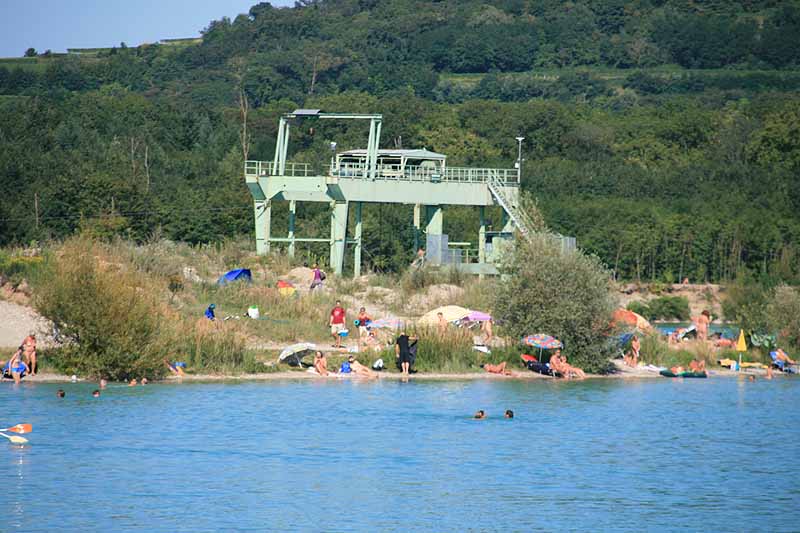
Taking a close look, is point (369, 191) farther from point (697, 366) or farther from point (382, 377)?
point (382, 377)

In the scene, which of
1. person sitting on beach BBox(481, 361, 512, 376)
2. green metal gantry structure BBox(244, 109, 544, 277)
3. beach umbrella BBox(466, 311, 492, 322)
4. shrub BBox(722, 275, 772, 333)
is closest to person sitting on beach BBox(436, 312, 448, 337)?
beach umbrella BBox(466, 311, 492, 322)

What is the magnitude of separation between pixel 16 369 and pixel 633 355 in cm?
1925

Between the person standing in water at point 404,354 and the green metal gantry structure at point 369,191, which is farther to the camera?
the green metal gantry structure at point 369,191

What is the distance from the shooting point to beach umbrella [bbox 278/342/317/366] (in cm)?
4103

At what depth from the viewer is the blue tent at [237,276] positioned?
52.7m

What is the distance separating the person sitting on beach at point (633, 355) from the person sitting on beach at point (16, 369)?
61.3 feet

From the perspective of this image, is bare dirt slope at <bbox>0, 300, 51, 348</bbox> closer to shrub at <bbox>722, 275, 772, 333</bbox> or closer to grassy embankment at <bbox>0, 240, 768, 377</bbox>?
grassy embankment at <bbox>0, 240, 768, 377</bbox>

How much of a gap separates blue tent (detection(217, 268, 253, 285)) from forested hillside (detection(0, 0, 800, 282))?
48.4ft

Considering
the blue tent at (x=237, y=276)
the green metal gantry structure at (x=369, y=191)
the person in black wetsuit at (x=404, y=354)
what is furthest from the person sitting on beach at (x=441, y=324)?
the green metal gantry structure at (x=369, y=191)

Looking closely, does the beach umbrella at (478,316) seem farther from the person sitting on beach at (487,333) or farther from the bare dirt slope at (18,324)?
the bare dirt slope at (18,324)

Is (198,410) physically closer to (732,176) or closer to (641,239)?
(641,239)

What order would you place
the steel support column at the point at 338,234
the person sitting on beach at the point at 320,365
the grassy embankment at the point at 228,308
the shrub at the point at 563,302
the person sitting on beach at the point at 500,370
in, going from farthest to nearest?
the steel support column at the point at 338,234, the shrub at the point at 563,302, the person sitting on beach at the point at 500,370, the person sitting on beach at the point at 320,365, the grassy embankment at the point at 228,308

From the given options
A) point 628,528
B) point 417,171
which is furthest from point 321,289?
point 628,528

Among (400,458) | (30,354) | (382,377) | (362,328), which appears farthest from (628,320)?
(30,354)
